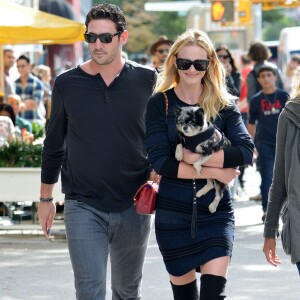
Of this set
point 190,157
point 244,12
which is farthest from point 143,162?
point 244,12

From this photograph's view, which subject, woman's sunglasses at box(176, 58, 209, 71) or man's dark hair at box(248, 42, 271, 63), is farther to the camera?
man's dark hair at box(248, 42, 271, 63)

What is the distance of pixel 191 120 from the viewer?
18.2ft

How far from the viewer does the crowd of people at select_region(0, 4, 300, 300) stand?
5.60 m

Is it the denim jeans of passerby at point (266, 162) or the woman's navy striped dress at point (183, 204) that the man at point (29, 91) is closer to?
the denim jeans of passerby at point (266, 162)

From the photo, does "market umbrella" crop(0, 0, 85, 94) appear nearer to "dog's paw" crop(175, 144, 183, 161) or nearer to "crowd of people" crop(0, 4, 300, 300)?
"crowd of people" crop(0, 4, 300, 300)

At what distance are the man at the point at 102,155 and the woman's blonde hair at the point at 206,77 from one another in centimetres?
27

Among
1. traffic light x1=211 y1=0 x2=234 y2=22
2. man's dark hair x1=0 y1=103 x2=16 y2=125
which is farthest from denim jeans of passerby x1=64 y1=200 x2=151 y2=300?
traffic light x1=211 y1=0 x2=234 y2=22

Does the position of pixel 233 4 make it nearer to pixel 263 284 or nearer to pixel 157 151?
pixel 263 284

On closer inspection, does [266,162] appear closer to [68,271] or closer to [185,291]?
[68,271]

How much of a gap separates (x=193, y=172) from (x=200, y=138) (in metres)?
0.17

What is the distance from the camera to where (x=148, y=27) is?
80688mm

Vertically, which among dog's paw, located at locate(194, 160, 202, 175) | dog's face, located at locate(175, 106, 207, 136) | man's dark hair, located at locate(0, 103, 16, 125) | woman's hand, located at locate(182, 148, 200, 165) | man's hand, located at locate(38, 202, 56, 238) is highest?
dog's face, located at locate(175, 106, 207, 136)

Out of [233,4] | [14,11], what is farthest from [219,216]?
[233,4]

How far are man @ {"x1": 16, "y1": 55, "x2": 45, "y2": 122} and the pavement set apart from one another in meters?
5.59
